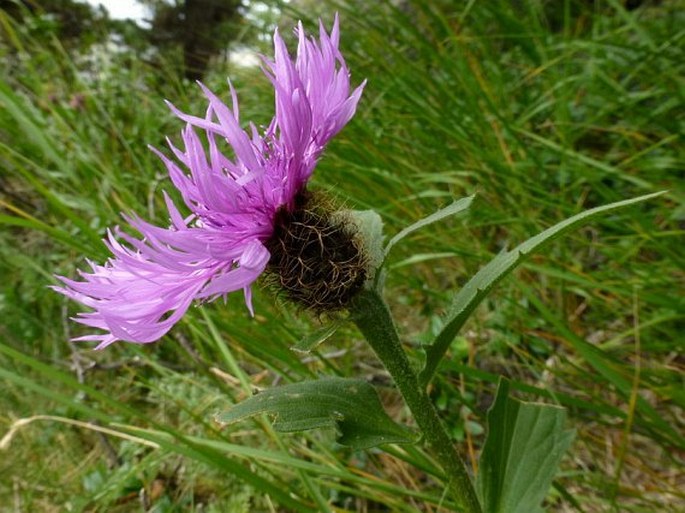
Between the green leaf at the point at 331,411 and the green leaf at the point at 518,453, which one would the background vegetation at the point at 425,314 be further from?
the green leaf at the point at 331,411

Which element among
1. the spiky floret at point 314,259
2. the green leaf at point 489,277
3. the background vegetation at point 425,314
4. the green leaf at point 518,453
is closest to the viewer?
the green leaf at point 489,277

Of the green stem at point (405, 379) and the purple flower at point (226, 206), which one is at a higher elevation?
the purple flower at point (226, 206)

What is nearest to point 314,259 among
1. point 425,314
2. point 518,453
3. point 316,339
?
point 316,339

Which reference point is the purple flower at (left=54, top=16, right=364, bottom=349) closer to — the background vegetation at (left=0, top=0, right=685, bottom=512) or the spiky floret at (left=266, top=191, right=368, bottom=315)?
the spiky floret at (left=266, top=191, right=368, bottom=315)

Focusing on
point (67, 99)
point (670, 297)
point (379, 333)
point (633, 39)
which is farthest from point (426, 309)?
point (67, 99)

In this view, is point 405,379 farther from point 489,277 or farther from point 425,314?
point 425,314

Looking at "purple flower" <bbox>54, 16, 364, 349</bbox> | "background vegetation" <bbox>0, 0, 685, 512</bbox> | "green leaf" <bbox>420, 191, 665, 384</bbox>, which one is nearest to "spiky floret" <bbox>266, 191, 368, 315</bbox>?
"purple flower" <bbox>54, 16, 364, 349</bbox>

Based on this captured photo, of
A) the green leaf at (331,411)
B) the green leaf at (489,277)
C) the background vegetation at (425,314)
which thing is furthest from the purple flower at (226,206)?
the background vegetation at (425,314)
